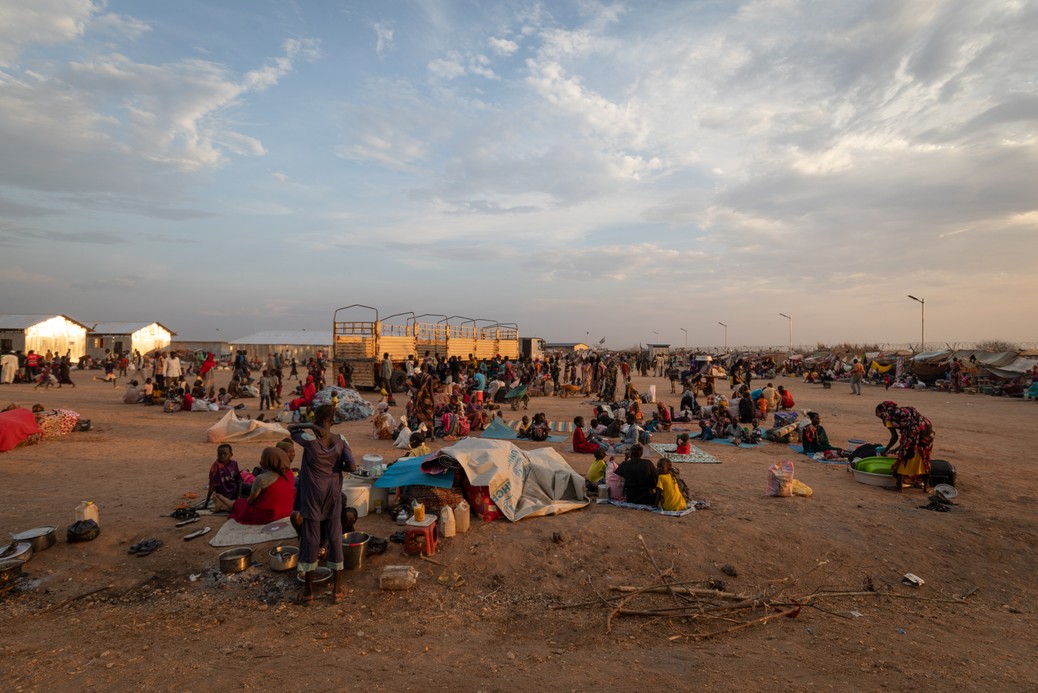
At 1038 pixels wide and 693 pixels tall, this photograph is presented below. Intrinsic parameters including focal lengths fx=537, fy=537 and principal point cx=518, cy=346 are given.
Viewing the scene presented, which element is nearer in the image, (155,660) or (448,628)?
(155,660)

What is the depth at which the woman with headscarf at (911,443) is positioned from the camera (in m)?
8.38

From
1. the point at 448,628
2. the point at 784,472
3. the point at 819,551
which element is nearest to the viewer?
the point at 448,628

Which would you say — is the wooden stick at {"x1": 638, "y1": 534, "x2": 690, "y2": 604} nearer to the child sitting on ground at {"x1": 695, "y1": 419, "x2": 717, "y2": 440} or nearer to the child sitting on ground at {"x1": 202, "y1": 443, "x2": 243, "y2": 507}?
the child sitting on ground at {"x1": 202, "y1": 443, "x2": 243, "y2": 507}

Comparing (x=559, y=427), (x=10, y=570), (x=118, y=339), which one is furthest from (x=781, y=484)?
(x=118, y=339)

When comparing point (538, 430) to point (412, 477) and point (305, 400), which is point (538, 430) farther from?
point (305, 400)

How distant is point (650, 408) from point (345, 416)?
9904 millimetres

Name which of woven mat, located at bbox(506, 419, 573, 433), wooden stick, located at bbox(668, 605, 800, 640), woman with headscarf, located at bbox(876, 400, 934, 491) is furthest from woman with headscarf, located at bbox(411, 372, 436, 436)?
woman with headscarf, located at bbox(876, 400, 934, 491)

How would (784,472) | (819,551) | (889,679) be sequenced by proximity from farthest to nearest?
(784,472) → (819,551) → (889,679)

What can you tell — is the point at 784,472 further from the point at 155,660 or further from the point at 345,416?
the point at 345,416

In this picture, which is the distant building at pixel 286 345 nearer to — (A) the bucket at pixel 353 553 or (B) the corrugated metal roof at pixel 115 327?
(B) the corrugated metal roof at pixel 115 327

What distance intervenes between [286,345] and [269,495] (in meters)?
47.4

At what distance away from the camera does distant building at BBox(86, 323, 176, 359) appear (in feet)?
131

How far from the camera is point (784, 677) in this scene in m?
3.90

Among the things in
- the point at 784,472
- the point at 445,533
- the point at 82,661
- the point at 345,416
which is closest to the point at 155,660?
the point at 82,661
